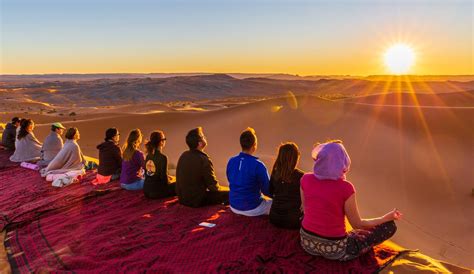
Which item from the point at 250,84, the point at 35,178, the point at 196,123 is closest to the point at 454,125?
the point at 196,123

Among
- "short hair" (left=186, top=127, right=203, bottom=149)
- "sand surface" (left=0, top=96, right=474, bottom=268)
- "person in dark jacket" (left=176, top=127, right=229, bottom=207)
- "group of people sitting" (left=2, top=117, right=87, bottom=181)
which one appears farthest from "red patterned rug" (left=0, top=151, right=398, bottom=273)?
"sand surface" (left=0, top=96, right=474, bottom=268)

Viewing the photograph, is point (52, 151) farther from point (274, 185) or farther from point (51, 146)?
point (274, 185)

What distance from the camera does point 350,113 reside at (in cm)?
1991

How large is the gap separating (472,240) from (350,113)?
1172 centimetres

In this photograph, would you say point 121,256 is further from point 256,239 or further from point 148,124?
point 148,124

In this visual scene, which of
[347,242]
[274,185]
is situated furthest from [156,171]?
[347,242]

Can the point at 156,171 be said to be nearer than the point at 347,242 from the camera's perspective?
No

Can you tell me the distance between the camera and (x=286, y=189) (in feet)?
16.2

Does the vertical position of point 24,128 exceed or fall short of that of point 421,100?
it falls short

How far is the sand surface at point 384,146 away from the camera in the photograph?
955cm

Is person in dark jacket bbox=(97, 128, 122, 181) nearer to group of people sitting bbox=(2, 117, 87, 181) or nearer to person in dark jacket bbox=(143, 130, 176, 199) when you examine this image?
group of people sitting bbox=(2, 117, 87, 181)

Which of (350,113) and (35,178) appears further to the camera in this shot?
(350,113)

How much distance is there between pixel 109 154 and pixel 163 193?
1.83 metres

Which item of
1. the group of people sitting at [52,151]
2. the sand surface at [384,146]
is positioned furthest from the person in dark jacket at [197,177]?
the sand surface at [384,146]
